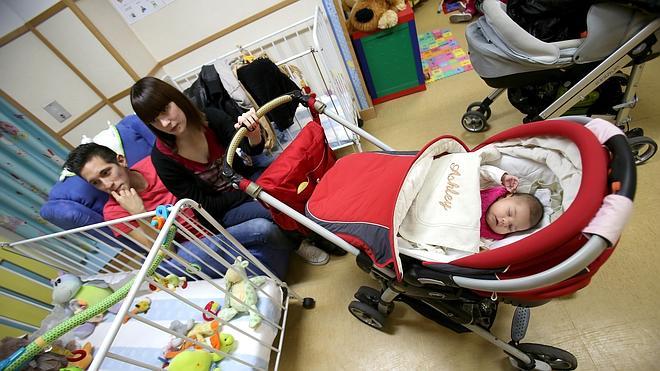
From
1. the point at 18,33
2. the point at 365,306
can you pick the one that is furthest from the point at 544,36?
the point at 18,33

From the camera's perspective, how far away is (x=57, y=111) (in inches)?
77.5

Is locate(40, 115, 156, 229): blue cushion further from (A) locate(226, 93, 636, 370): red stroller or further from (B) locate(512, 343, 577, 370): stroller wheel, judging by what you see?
(B) locate(512, 343, 577, 370): stroller wheel

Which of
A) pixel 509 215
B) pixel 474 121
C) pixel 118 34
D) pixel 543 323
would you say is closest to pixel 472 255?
pixel 509 215

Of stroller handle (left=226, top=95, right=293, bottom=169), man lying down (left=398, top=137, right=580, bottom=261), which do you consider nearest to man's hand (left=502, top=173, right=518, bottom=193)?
man lying down (left=398, top=137, right=580, bottom=261)

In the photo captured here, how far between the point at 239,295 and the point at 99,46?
207 cm

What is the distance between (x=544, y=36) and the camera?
4.92ft

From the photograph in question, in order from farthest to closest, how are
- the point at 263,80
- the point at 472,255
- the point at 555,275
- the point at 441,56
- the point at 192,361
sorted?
1. the point at 441,56
2. the point at 263,80
3. the point at 192,361
4. the point at 472,255
5. the point at 555,275

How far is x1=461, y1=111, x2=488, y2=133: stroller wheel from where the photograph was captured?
1944 millimetres

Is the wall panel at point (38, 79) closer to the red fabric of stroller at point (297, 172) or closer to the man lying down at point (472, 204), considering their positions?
the red fabric of stroller at point (297, 172)

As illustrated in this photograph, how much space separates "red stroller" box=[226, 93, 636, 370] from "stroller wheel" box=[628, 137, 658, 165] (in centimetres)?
81

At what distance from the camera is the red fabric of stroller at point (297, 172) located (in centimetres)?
121

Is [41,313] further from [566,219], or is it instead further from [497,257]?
[566,219]

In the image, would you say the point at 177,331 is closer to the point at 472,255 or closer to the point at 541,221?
the point at 472,255

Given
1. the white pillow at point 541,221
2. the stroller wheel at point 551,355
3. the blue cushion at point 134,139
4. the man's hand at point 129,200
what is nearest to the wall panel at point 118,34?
the blue cushion at point 134,139
